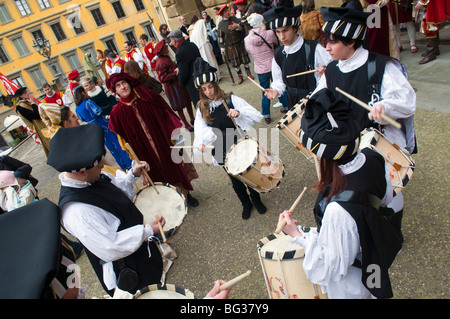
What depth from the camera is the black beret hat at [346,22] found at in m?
2.47

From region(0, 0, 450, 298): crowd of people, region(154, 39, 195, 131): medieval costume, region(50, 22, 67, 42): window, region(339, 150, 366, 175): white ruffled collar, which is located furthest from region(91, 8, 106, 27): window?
region(339, 150, 366, 175): white ruffled collar

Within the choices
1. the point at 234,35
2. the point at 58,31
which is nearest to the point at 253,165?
the point at 234,35

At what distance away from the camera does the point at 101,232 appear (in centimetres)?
219

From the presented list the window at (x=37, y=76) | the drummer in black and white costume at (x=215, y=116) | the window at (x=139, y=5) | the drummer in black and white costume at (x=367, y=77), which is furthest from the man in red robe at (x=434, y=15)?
the window at (x=37, y=76)

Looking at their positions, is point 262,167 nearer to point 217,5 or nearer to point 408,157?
point 408,157

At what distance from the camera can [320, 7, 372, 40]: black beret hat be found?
8.11 ft

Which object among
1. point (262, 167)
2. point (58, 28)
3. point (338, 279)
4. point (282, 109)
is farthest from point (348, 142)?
point (58, 28)

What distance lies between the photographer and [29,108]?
7184mm

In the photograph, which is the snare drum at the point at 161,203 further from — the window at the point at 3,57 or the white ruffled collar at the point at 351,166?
the window at the point at 3,57

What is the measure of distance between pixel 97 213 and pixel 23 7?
142 ft

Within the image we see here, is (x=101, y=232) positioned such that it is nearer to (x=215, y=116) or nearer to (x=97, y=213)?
(x=97, y=213)

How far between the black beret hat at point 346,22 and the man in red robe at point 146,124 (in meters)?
2.53

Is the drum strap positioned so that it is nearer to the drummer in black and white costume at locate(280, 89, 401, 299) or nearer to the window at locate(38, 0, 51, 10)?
the drummer in black and white costume at locate(280, 89, 401, 299)

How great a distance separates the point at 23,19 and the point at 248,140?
140 ft
